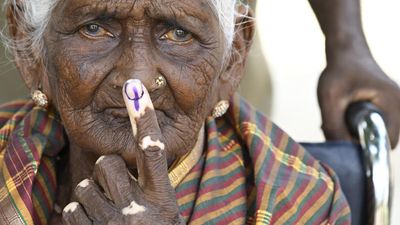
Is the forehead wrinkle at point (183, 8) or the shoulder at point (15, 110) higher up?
the forehead wrinkle at point (183, 8)

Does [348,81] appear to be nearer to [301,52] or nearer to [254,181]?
[254,181]

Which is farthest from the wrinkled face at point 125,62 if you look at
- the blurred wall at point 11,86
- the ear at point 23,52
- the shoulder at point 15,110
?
the blurred wall at point 11,86

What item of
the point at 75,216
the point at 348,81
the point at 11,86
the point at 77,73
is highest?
the point at 77,73

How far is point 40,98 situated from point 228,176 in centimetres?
46

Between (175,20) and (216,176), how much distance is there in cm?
41

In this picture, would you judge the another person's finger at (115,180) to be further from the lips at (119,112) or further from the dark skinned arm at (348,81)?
the dark skinned arm at (348,81)

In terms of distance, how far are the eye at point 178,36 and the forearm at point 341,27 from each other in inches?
26.6

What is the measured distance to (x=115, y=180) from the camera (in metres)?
1.75

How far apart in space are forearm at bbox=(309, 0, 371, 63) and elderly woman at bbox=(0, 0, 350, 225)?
0.34 meters

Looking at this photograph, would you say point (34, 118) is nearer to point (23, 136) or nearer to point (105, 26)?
point (23, 136)

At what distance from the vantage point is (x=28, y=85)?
2154 millimetres

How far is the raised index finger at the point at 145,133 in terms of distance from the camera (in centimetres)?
167

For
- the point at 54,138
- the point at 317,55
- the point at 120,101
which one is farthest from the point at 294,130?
the point at 120,101

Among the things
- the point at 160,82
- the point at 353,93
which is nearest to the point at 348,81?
the point at 353,93
